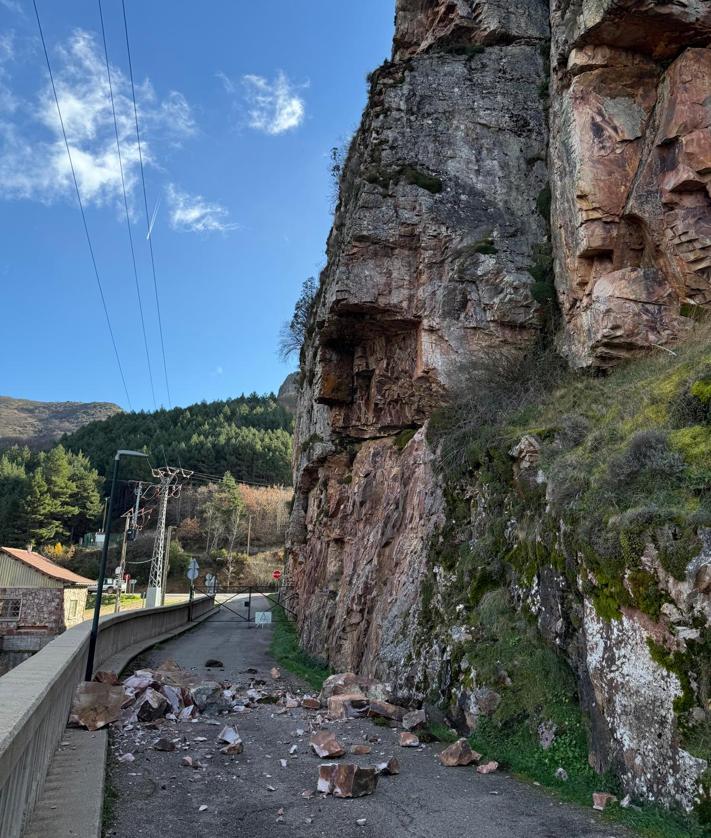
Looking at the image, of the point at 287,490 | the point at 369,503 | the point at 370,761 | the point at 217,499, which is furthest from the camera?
the point at 287,490

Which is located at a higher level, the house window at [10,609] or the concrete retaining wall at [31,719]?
the concrete retaining wall at [31,719]

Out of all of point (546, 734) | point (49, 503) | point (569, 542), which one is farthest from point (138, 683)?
point (49, 503)

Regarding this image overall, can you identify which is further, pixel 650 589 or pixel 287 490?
pixel 287 490

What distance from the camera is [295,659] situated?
17328mm

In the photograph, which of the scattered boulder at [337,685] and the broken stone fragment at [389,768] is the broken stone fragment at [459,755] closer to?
the broken stone fragment at [389,768]

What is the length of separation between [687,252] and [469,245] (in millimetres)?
5398

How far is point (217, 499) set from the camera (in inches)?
2889

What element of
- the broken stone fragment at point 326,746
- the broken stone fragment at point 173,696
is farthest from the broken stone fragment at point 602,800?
the broken stone fragment at point 173,696

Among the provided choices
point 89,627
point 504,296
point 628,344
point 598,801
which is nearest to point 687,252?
point 628,344

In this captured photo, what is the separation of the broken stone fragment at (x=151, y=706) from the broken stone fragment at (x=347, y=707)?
2554mm

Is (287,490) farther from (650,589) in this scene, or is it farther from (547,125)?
(650,589)

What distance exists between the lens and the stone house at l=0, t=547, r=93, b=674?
24734 millimetres

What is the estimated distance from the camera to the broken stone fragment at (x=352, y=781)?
5773 millimetres

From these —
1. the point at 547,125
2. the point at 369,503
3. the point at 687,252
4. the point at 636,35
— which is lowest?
the point at 369,503
